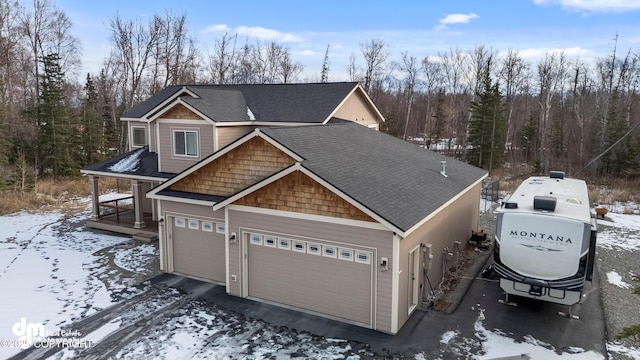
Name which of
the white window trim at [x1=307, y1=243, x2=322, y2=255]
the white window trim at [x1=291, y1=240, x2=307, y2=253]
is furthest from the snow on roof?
the white window trim at [x1=307, y1=243, x2=322, y2=255]

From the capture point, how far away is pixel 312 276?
34.9 feet

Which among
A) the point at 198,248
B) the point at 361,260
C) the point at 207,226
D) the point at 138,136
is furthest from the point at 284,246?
the point at 138,136

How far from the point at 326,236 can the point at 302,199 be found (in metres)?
1.03

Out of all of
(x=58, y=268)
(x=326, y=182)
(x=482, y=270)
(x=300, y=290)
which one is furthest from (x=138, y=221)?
(x=482, y=270)

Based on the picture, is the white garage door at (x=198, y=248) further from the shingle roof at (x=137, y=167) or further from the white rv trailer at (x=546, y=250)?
the white rv trailer at (x=546, y=250)

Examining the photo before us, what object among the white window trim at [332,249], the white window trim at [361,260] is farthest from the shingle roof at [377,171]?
the white window trim at [332,249]

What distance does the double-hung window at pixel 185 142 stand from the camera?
15.9 metres

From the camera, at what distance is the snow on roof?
18.0 metres

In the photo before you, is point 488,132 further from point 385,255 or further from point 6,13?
point 6,13

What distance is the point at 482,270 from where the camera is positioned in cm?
1375

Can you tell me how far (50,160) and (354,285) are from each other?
2919 centimetres

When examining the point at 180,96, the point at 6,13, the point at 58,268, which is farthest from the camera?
the point at 6,13

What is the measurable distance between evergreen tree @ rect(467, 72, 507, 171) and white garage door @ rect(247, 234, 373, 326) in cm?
2829

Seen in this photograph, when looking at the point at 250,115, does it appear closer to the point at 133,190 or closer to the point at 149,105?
the point at 133,190
